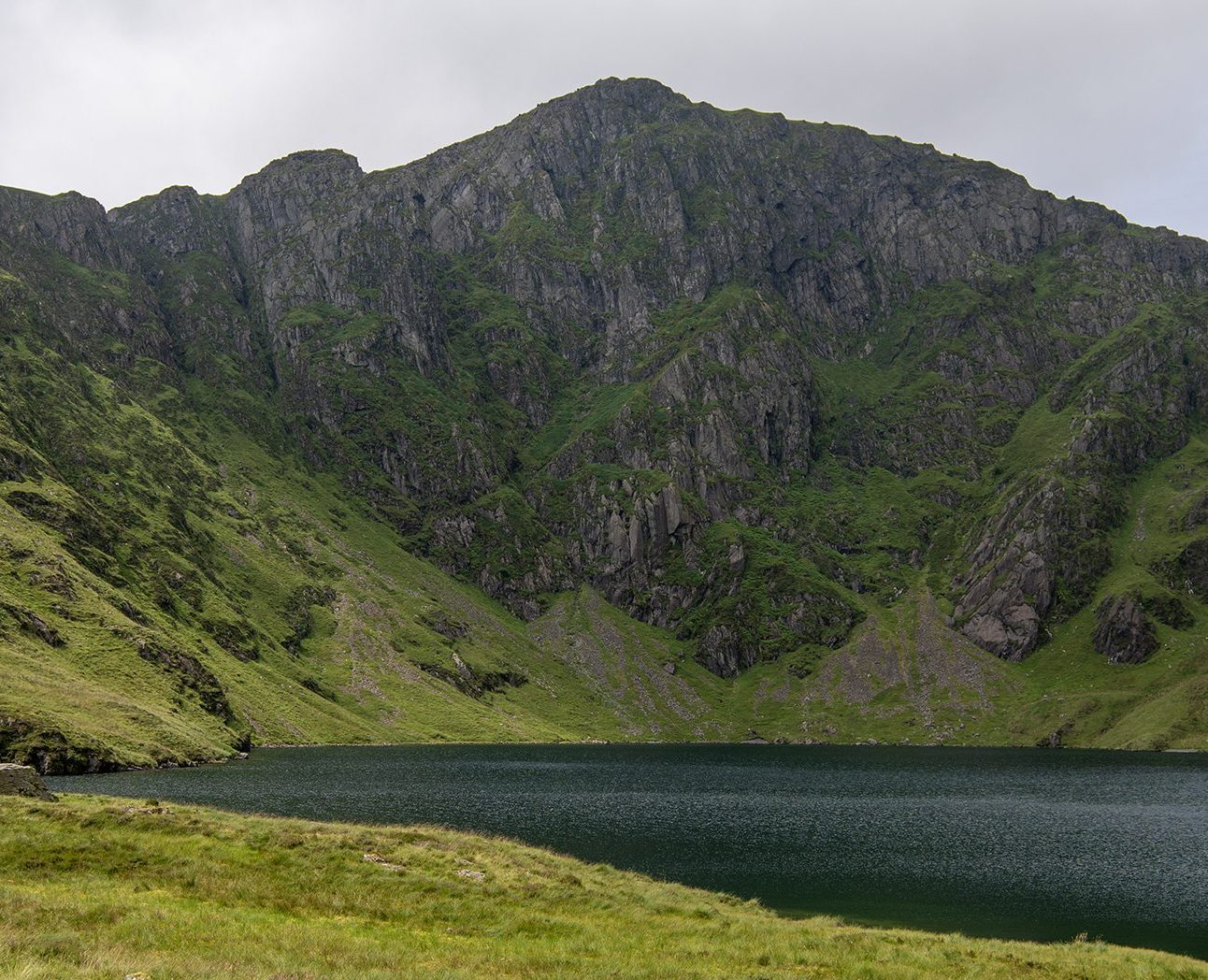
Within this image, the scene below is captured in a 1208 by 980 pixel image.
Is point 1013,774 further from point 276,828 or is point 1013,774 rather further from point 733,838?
point 276,828

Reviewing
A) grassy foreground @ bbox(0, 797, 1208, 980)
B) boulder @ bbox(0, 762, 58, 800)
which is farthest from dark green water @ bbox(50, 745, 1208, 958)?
boulder @ bbox(0, 762, 58, 800)

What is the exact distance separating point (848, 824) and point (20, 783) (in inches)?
3009

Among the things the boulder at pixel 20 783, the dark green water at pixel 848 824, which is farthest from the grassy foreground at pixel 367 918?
the dark green water at pixel 848 824

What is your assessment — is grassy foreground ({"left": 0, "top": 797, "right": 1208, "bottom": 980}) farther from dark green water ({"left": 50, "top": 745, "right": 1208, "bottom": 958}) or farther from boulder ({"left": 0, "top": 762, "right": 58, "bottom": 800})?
dark green water ({"left": 50, "top": 745, "right": 1208, "bottom": 958})

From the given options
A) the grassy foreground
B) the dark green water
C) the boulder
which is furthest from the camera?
the dark green water

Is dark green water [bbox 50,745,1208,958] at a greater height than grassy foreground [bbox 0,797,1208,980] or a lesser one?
lesser

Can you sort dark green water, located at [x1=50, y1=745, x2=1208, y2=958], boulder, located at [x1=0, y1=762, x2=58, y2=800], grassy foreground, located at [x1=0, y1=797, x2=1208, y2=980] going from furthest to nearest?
dark green water, located at [x1=50, y1=745, x2=1208, y2=958], boulder, located at [x1=0, y1=762, x2=58, y2=800], grassy foreground, located at [x1=0, y1=797, x2=1208, y2=980]

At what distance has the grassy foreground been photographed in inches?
1045

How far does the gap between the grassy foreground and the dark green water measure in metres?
14.1

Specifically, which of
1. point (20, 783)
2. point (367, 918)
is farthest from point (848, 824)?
point (20, 783)

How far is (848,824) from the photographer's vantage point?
305ft

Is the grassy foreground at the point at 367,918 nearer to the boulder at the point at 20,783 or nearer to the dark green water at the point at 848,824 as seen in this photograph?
the boulder at the point at 20,783

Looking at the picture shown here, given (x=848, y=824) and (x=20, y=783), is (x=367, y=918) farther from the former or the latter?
(x=848, y=824)

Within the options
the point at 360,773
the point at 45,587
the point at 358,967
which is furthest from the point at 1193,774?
the point at 45,587
